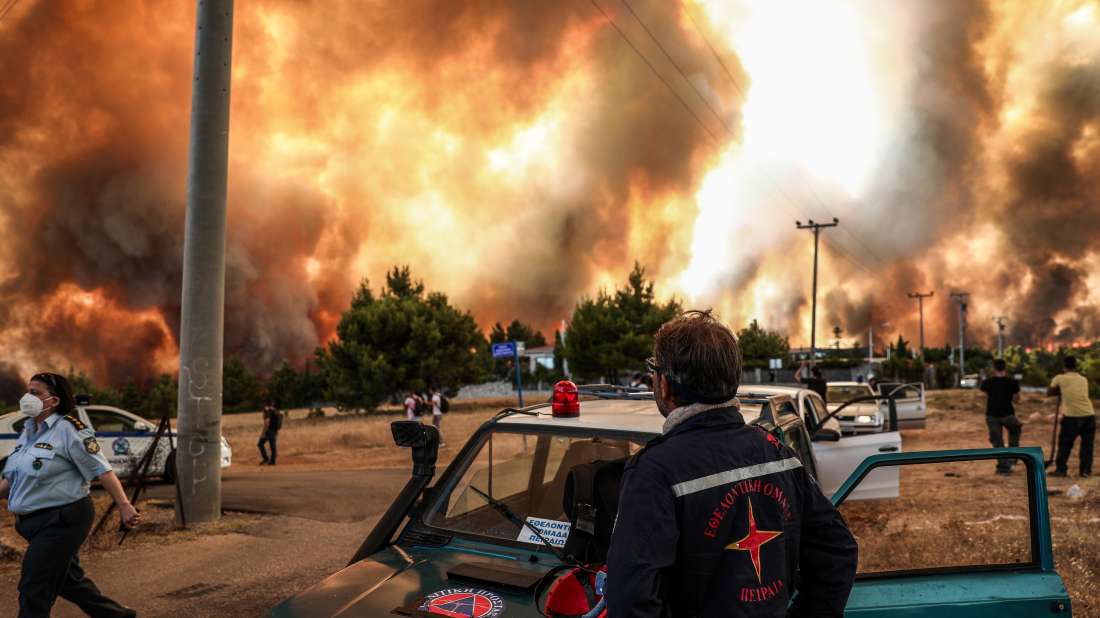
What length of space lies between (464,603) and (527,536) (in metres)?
0.67

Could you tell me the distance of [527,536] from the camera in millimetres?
3527

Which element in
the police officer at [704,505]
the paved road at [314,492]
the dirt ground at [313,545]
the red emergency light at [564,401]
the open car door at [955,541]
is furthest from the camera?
the paved road at [314,492]

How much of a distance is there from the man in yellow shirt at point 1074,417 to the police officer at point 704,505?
1170 cm

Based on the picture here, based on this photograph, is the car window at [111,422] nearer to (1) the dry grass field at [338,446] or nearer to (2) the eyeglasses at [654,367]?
(1) the dry grass field at [338,446]

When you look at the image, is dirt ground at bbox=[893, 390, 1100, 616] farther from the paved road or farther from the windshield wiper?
the paved road

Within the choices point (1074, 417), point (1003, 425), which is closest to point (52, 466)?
point (1074, 417)

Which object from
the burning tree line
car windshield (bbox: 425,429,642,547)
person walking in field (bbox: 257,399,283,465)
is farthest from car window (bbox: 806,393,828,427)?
the burning tree line

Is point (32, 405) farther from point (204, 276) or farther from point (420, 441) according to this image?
point (204, 276)

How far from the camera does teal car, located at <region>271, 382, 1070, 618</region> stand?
283 cm

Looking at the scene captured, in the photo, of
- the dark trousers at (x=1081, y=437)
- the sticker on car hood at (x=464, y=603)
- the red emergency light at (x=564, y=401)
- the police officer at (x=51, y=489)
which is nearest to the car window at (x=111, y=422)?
the police officer at (x=51, y=489)

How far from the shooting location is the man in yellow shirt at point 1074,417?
11625 millimetres

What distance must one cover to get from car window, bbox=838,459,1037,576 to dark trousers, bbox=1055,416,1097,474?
3.42ft

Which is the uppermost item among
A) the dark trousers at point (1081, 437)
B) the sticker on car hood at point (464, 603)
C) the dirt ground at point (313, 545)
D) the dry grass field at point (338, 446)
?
the sticker on car hood at point (464, 603)

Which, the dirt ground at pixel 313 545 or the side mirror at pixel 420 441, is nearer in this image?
the side mirror at pixel 420 441
